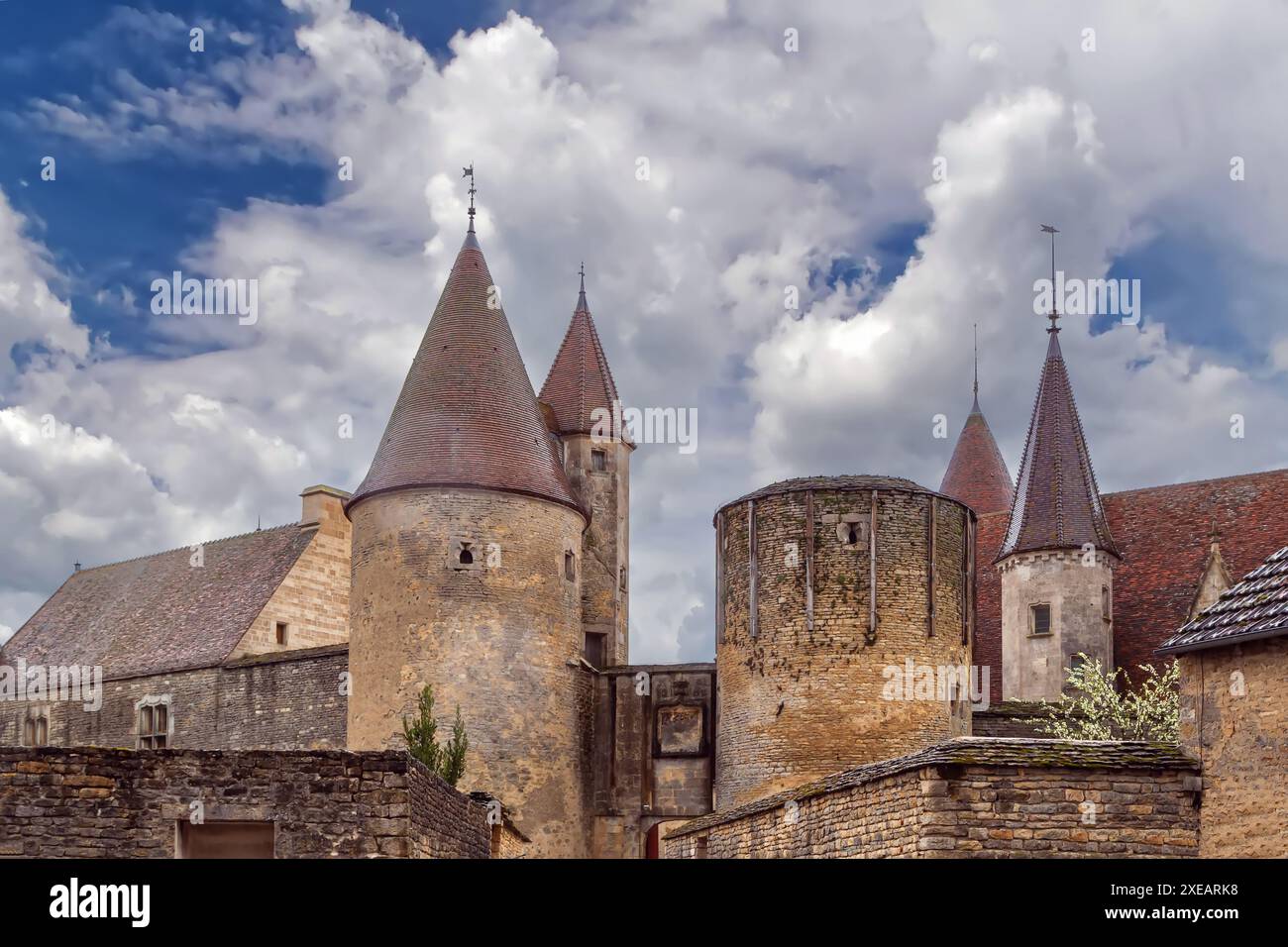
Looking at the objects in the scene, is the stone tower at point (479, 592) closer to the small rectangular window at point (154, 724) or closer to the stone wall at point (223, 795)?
the small rectangular window at point (154, 724)

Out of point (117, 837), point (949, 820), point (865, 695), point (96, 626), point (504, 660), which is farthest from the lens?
point (96, 626)

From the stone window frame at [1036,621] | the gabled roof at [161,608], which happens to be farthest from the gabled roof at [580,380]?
the stone window frame at [1036,621]

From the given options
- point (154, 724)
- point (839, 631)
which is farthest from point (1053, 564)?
point (154, 724)

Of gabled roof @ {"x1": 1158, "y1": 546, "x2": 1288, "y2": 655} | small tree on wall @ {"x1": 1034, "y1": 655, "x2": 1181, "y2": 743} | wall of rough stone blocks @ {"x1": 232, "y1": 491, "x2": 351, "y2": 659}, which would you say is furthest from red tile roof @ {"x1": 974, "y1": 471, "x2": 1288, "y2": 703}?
gabled roof @ {"x1": 1158, "y1": 546, "x2": 1288, "y2": 655}

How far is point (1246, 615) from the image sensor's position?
14.8m

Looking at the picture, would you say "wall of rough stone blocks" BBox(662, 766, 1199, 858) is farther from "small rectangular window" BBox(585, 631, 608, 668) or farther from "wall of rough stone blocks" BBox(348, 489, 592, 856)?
"small rectangular window" BBox(585, 631, 608, 668)

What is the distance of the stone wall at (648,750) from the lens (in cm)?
3475

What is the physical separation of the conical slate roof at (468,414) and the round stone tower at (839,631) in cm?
537

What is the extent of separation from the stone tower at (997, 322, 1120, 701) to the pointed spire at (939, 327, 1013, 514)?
10.4 m

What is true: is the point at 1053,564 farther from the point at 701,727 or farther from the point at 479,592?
the point at 479,592

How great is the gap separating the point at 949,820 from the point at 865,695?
52.5 feet

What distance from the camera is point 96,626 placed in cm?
4988
